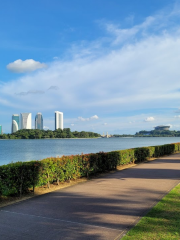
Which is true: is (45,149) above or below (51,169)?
below

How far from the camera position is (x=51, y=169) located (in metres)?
9.20

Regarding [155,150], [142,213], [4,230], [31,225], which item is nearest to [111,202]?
[142,213]

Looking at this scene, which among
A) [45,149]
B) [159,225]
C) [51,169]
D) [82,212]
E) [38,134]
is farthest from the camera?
[38,134]

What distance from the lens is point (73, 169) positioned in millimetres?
10516

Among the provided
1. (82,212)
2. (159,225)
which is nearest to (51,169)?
(82,212)

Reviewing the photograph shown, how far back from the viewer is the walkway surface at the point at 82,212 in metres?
4.73

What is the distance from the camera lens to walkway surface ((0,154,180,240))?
473cm

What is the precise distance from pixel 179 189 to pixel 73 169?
4.30m

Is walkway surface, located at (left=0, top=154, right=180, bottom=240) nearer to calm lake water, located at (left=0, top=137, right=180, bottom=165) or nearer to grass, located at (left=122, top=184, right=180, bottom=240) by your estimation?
grass, located at (left=122, top=184, right=180, bottom=240)

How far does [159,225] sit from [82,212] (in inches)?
73.9

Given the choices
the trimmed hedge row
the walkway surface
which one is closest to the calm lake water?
the trimmed hedge row

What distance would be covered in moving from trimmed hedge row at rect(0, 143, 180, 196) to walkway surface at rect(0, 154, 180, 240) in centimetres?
76

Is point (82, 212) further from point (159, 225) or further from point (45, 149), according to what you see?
point (45, 149)

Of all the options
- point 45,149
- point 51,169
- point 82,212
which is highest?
point 51,169
